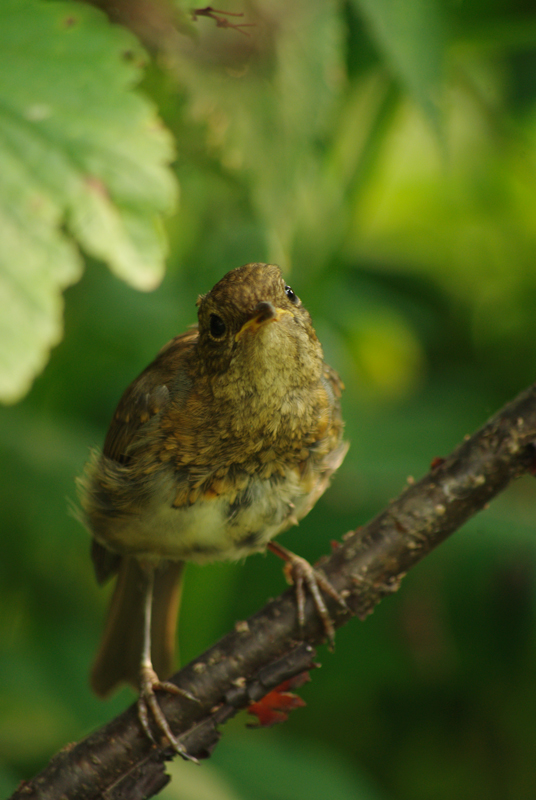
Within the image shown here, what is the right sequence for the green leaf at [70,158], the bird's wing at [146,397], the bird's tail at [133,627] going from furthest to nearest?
the bird's tail at [133,627] → the bird's wing at [146,397] → the green leaf at [70,158]

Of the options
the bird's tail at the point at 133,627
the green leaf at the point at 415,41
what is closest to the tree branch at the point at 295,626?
the green leaf at the point at 415,41

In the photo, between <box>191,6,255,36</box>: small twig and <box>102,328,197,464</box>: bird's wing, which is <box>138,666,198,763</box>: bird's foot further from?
<box>191,6,255,36</box>: small twig

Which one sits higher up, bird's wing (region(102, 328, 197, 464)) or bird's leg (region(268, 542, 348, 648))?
bird's wing (region(102, 328, 197, 464))

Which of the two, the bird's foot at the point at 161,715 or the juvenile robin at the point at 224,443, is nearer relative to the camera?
the bird's foot at the point at 161,715

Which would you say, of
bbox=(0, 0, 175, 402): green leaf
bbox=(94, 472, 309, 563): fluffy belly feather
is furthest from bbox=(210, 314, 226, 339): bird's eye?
bbox=(94, 472, 309, 563): fluffy belly feather

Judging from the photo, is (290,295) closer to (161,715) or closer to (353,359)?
(161,715)

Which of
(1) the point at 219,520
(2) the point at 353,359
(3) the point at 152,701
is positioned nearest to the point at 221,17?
(1) the point at 219,520

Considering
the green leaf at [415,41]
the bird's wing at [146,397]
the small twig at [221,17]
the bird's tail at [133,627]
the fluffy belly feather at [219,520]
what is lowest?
the bird's tail at [133,627]

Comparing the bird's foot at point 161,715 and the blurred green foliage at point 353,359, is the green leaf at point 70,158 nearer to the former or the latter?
the blurred green foliage at point 353,359
